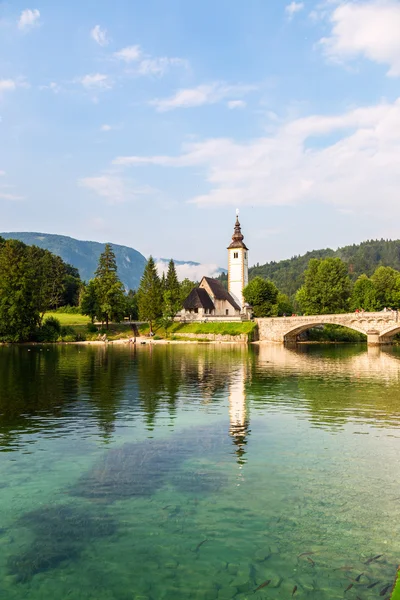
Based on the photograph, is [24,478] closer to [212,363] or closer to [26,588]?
[26,588]

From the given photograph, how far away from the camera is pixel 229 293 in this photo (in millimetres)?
124500

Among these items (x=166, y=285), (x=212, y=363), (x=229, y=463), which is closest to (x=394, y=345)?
(x=212, y=363)

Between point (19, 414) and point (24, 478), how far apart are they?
32.8 ft

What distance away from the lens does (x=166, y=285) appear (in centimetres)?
12769

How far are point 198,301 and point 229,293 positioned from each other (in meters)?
12.7

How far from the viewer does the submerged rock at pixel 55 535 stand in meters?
9.81

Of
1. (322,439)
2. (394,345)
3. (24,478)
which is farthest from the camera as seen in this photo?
(394,345)

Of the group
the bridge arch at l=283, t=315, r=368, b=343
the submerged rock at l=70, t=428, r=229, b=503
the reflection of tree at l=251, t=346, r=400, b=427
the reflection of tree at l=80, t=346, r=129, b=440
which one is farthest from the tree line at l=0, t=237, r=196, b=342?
the submerged rock at l=70, t=428, r=229, b=503

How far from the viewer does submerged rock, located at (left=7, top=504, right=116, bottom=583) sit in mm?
9812

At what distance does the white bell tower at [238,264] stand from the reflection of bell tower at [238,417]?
84460 mm

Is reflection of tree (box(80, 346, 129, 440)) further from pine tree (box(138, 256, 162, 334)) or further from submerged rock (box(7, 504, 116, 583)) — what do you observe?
pine tree (box(138, 256, 162, 334))

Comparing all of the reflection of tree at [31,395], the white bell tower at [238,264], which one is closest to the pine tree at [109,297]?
the white bell tower at [238,264]

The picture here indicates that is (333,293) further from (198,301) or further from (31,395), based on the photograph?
(31,395)

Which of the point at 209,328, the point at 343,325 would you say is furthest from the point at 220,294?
the point at 343,325
